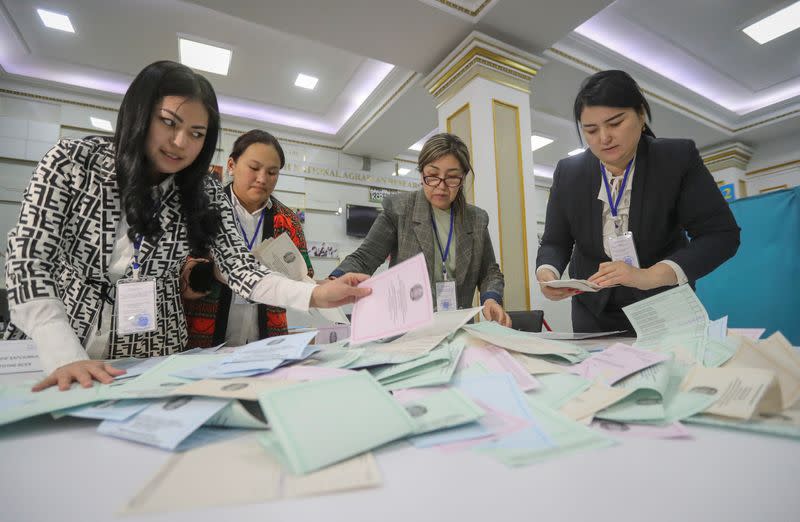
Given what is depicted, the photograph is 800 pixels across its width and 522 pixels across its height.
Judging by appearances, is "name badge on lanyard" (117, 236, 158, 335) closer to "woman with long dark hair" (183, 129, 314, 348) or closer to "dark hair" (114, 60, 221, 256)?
"dark hair" (114, 60, 221, 256)

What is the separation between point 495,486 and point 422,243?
1.33 meters

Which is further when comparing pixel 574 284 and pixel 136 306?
pixel 574 284

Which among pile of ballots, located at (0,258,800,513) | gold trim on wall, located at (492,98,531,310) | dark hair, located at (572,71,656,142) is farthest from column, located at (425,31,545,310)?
pile of ballots, located at (0,258,800,513)

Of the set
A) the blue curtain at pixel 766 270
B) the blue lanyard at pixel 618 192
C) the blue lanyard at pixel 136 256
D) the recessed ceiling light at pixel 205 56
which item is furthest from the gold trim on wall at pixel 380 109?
the blue lanyard at pixel 136 256

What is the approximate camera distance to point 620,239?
1.29 metres

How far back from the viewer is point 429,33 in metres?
3.47

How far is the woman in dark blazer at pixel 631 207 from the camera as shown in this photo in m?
1.21

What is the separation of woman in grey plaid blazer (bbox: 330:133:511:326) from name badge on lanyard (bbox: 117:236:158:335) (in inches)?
28.8

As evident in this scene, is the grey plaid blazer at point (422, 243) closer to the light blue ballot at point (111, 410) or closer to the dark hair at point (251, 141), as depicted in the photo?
the dark hair at point (251, 141)

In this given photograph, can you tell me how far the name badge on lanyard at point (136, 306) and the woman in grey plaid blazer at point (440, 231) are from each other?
2.40ft

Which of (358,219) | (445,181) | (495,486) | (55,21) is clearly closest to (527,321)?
(445,181)

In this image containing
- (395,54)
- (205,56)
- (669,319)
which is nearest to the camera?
(669,319)

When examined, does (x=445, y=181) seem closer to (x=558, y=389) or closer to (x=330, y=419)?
(x=558, y=389)

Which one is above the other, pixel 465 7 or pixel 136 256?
pixel 465 7
